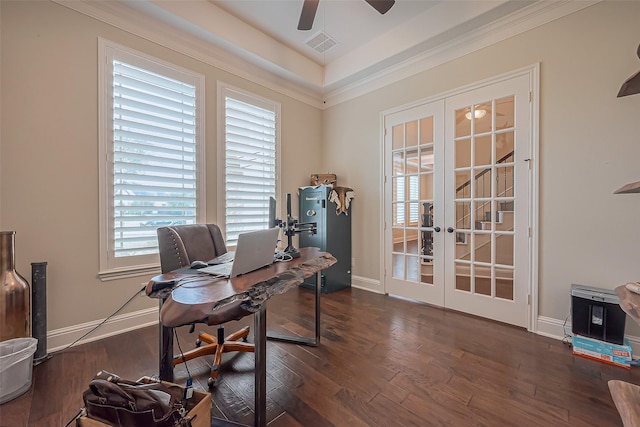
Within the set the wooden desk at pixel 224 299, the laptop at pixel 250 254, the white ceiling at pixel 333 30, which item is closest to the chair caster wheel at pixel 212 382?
the wooden desk at pixel 224 299

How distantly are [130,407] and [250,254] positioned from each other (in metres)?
0.77

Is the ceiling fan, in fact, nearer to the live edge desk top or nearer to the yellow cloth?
the yellow cloth

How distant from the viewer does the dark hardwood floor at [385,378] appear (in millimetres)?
1421

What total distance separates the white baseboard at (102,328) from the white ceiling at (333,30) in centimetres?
272

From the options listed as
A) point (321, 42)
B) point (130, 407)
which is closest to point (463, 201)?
point (321, 42)

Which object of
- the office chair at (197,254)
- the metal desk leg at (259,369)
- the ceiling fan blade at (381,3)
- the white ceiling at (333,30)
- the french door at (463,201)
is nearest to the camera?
the metal desk leg at (259,369)

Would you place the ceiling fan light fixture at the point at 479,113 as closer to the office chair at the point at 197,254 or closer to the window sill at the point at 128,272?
the office chair at the point at 197,254

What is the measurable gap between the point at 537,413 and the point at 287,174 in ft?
11.2

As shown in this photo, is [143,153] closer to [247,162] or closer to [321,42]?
[247,162]

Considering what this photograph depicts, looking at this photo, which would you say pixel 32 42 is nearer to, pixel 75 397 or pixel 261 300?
pixel 75 397

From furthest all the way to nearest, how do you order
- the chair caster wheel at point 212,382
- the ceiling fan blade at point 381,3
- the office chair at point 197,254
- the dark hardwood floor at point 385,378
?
the ceiling fan blade at point 381,3 < the office chair at point 197,254 < the chair caster wheel at point 212,382 < the dark hardwood floor at point 385,378

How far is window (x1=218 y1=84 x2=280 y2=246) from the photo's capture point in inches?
125

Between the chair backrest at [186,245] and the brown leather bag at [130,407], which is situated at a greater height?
the chair backrest at [186,245]

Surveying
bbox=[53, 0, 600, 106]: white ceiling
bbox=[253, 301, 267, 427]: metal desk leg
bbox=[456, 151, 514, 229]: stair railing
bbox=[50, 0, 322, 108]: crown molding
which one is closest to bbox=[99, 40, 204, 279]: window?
bbox=[50, 0, 322, 108]: crown molding
